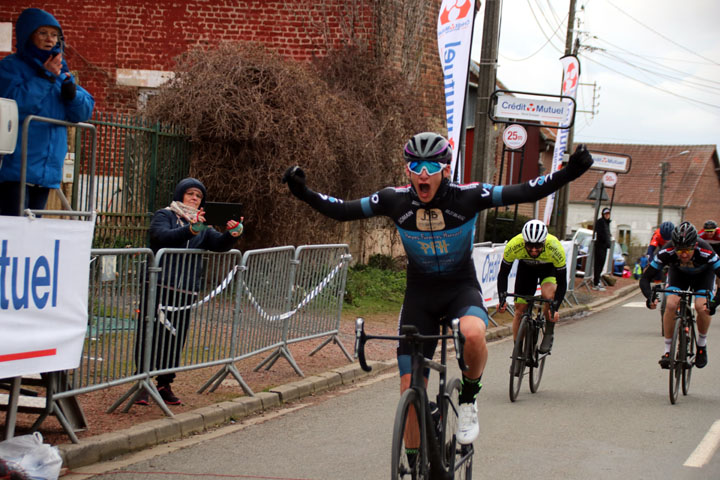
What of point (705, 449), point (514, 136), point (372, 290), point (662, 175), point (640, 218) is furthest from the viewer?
point (640, 218)

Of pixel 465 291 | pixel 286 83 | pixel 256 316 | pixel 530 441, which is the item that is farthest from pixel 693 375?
pixel 286 83

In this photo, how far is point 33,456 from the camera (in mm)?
5398

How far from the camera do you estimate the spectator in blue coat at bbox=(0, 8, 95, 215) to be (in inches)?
259

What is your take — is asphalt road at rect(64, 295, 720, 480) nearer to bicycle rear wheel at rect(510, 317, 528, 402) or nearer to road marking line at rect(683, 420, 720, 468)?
road marking line at rect(683, 420, 720, 468)

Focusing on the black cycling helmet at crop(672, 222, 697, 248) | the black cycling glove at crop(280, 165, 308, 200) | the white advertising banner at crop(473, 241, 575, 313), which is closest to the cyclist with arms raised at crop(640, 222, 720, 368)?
the black cycling helmet at crop(672, 222, 697, 248)

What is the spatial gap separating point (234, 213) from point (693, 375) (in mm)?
6413

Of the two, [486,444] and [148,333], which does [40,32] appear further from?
[486,444]

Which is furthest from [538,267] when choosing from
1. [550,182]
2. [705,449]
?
[550,182]

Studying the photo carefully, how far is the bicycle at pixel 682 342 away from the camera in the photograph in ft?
30.7

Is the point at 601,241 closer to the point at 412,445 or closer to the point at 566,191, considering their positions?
the point at 566,191

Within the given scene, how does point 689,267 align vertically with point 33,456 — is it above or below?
above

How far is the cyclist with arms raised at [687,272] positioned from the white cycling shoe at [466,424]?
5.06m

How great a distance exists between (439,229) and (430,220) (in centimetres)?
8

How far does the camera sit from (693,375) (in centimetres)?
1127
